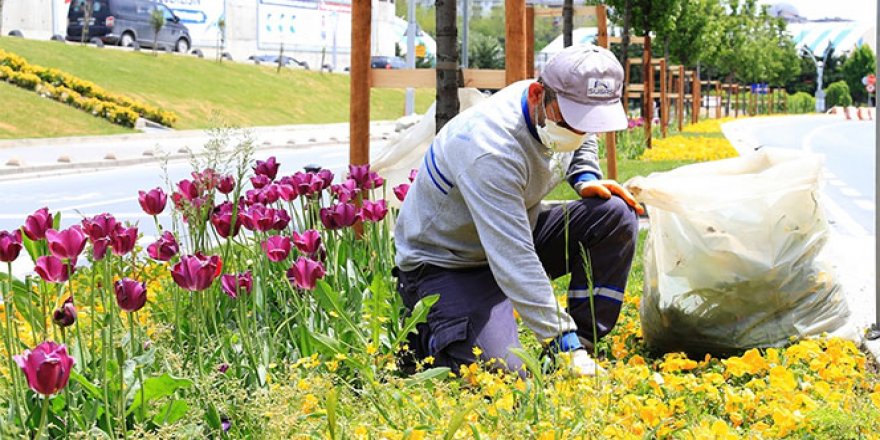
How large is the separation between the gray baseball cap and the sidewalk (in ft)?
31.6

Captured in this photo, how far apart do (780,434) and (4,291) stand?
190 cm

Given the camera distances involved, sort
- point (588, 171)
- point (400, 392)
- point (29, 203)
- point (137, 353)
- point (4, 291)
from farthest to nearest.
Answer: point (29, 203)
point (588, 171)
point (137, 353)
point (4, 291)
point (400, 392)

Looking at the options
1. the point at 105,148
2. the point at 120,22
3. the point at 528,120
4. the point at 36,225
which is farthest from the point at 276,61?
the point at 36,225

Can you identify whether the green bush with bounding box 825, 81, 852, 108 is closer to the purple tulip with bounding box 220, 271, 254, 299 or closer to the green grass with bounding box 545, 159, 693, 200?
the green grass with bounding box 545, 159, 693, 200

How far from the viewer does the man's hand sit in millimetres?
4430

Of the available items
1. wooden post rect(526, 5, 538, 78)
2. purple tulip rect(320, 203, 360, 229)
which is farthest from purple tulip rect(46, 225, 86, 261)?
wooden post rect(526, 5, 538, 78)

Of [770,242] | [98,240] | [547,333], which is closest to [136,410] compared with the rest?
[98,240]

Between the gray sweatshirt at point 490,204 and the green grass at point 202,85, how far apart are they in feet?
73.2

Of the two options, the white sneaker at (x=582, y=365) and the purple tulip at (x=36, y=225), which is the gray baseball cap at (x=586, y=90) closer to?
the white sneaker at (x=582, y=365)

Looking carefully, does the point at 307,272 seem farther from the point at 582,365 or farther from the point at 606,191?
the point at 606,191

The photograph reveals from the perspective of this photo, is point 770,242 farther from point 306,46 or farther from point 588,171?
point 306,46

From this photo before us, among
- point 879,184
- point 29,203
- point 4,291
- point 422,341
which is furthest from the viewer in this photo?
point 29,203

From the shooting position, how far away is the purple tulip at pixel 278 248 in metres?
3.40

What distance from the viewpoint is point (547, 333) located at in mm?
3809
